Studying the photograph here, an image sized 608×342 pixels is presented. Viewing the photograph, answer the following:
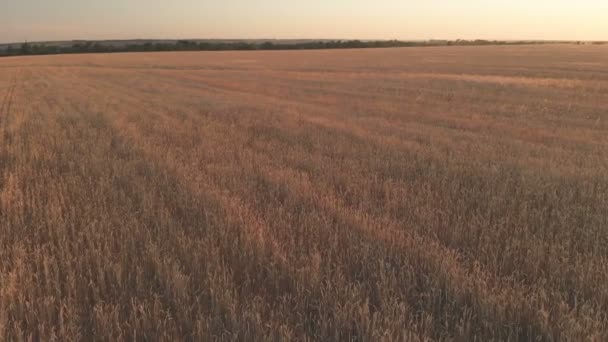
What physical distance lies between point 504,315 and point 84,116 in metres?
10.9

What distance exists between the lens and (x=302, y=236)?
13.0 feet

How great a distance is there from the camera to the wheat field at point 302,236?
279 cm

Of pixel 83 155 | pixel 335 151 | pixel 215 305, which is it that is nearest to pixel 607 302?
pixel 215 305

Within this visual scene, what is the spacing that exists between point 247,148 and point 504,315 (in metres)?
5.55

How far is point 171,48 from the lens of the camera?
9169 cm

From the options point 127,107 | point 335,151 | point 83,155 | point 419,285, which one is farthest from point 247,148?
point 127,107

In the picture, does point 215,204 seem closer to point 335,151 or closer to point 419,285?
point 419,285

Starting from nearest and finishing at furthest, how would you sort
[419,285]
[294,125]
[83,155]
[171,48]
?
[419,285], [83,155], [294,125], [171,48]

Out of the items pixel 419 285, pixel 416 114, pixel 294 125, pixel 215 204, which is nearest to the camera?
pixel 419 285

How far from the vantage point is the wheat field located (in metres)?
2.79

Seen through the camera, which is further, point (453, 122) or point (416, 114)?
point (416, 114)

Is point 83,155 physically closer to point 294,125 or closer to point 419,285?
point 294,125

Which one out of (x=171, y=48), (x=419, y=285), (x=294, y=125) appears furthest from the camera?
(x=171, y=48)

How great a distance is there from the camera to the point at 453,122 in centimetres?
1123
